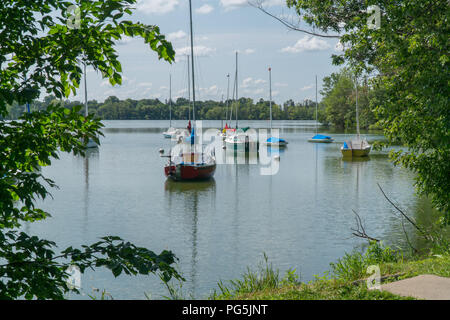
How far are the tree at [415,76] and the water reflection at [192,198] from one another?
5.39 m

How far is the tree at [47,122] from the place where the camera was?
3467 millimetres

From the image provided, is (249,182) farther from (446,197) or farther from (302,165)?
(446,197)

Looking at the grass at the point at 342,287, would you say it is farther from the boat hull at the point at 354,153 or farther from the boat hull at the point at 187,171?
the boat hull at the point at 354,153

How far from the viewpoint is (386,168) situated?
35406mm

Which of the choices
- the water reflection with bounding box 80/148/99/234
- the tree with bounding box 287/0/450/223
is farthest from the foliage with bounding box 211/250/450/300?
the water reflection with bounding box 80/148/99/234

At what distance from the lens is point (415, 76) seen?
7898mm

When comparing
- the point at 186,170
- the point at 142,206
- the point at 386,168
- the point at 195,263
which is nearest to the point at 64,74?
the point at 195,263

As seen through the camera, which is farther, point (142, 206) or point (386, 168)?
point (386, 168)

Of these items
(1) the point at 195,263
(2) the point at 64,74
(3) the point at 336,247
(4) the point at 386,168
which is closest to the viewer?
(2) the point at 64,74

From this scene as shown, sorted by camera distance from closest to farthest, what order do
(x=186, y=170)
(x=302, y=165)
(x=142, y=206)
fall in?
(x=142, y=206) → (x=186, y=170) → (x=302, y=165)

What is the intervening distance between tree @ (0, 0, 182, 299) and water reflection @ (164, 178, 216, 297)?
730 cm

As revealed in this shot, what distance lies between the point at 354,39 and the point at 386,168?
2851 centimetres

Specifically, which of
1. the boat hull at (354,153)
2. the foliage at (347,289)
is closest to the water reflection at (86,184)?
the foliage at (347,289)
